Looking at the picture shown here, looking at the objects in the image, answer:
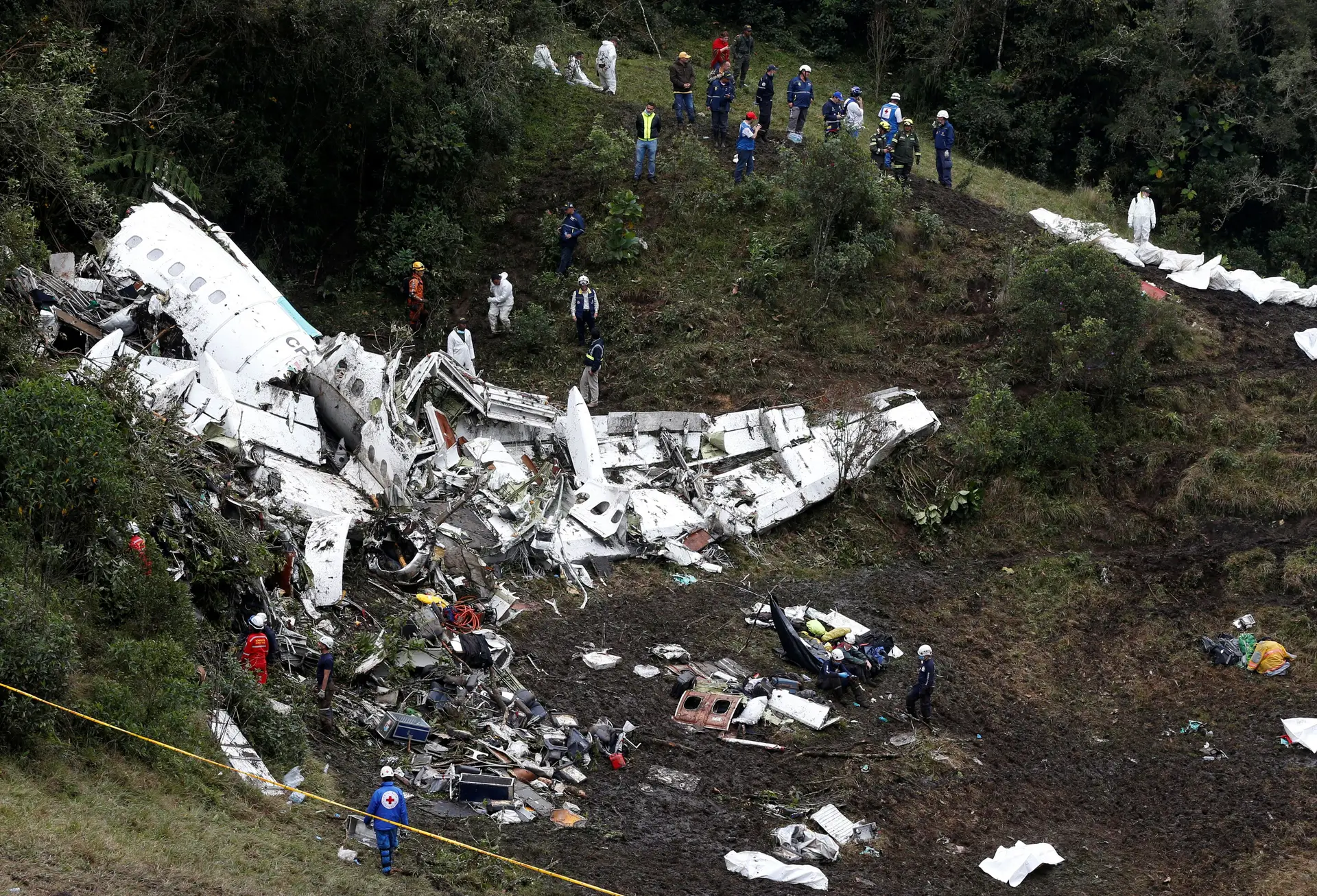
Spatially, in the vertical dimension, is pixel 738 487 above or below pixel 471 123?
below

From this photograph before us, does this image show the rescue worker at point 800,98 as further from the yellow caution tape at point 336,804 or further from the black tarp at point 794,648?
the yellow caution tape at point 336,804

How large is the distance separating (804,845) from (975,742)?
9.64 ft

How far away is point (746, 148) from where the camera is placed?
838 inches

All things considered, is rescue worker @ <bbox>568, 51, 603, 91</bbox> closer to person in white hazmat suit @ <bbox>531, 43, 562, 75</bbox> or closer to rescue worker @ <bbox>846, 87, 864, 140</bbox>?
person in white hazmat suit @ <bbox>531, 43, 562, 75</bbox>

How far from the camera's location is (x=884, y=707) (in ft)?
44.2

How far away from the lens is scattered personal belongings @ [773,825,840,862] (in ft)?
35.5

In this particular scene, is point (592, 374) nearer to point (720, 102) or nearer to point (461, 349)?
point (461, 349)

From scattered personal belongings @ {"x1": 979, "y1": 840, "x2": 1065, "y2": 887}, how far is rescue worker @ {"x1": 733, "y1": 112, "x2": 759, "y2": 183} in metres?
13.0

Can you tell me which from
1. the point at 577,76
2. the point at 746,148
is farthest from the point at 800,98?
the point at 577,76

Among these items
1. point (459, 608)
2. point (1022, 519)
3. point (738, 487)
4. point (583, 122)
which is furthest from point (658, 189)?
point (459, 608)

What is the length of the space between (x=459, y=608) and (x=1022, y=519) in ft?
24.9

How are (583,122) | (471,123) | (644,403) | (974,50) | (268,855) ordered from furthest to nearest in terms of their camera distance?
(974,50)
(583,122)
(471,123)
(644,403)
(268,855)

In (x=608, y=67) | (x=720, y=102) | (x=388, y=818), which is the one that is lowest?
(x=388, y=818)

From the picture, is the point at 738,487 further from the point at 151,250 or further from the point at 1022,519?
the point at 151,250
